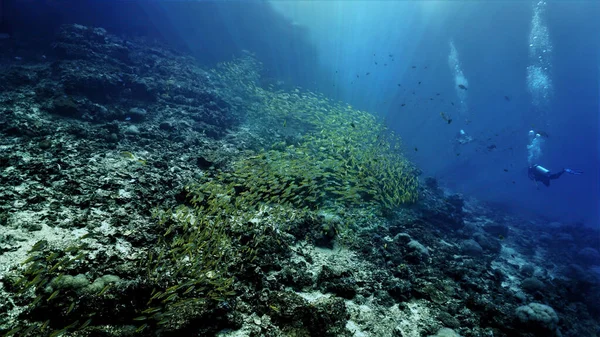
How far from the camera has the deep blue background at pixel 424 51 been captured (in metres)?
30.2

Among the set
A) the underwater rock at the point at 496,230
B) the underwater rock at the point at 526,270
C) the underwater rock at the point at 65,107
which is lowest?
the underwater rock at the point at 65,107

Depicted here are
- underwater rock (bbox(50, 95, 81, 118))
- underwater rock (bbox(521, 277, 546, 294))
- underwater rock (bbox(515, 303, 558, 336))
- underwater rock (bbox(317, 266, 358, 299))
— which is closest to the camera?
underwater rock (bbox(317, 266, 358, 299))

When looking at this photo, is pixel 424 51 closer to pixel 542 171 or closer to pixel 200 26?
pixel 200 26

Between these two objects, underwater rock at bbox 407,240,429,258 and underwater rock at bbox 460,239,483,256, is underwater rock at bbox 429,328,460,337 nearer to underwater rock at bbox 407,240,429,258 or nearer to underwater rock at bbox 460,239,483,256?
underwater rock at bbox 407,240,429,258

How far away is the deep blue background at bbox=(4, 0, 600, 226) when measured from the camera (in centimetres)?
3025

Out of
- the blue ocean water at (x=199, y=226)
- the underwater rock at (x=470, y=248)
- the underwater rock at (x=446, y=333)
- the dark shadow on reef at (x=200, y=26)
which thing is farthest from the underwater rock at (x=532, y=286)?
the dark shadow on reef at (x=200, y=26)

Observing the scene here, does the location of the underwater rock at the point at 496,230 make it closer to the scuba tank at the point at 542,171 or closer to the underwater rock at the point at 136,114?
the scuba tank at the point at 542,171

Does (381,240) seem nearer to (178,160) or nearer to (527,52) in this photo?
(178,160)

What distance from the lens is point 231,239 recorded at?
6.29m

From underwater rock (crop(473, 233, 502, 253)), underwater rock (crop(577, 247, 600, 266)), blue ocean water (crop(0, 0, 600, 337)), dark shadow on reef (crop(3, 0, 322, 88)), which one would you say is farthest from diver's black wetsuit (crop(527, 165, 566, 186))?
dark shadow on reef (crop(3, 0, 322, 88))

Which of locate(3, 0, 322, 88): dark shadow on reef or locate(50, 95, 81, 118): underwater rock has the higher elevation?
locate(3, 0, 322, 88): dark shadow on reef

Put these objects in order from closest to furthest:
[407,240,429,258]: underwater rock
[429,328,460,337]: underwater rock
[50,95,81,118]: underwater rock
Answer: [429,328,460,337]: underwater rock
[407,240,429,258]: underwater rock
[50,95,81,118]: underwater rock

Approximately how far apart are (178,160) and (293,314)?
24.9 ft

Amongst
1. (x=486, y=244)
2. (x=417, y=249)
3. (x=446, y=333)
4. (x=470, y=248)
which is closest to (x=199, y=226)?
(x=446, y=333)
